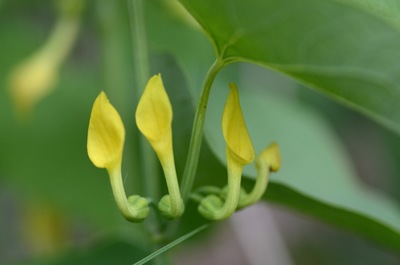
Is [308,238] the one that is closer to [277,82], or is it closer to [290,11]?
[277,82]

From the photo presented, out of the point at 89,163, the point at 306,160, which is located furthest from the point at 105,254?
the point at 89,163

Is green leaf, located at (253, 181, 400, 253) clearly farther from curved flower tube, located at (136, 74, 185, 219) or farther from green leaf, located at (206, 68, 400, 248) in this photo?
curved flower tube, located at (136, 74, 185, 219)

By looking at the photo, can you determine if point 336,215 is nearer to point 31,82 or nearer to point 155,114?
point 155,114

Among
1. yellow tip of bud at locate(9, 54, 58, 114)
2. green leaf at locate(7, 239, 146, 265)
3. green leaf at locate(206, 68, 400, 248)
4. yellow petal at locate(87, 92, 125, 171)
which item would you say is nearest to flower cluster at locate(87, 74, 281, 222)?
yellow petal at locate(87, 92, 125, 171)

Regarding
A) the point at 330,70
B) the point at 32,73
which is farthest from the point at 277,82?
the point at 330,70

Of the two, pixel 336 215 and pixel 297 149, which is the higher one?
pixel 336 215

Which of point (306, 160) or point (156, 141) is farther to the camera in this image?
point (306, 160)
